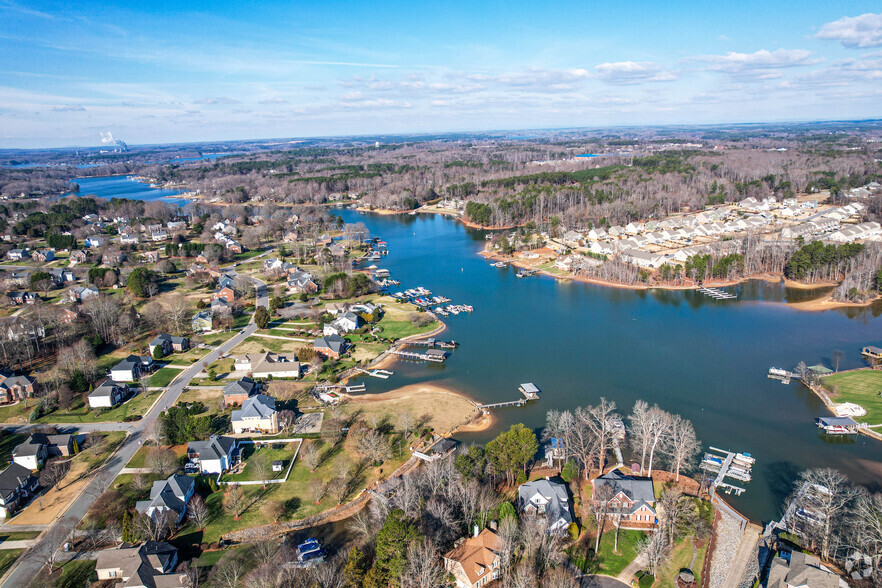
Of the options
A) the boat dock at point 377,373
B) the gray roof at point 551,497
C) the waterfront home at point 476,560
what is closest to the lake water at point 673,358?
the boat dock at point 377,373

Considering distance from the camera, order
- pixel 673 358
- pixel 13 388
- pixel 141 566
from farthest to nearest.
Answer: pixel 673 358, pixel 13 388, pixel 141 566

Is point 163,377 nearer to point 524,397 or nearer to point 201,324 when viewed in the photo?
point 201,324

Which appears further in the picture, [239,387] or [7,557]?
[239,387]

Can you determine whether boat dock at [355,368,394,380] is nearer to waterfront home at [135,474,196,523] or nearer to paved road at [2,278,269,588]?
paved road at [2,278,269,588]

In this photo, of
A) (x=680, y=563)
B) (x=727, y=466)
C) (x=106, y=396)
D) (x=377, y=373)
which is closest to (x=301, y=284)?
(x=377, y=373)

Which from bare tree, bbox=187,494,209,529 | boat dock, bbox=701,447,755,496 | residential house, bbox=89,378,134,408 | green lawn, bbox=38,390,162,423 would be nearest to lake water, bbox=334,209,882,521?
boat dock, bbox=701,447,755,496

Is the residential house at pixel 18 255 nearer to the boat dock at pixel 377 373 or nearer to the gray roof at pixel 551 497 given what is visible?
the boat dock at pixel 377 373
